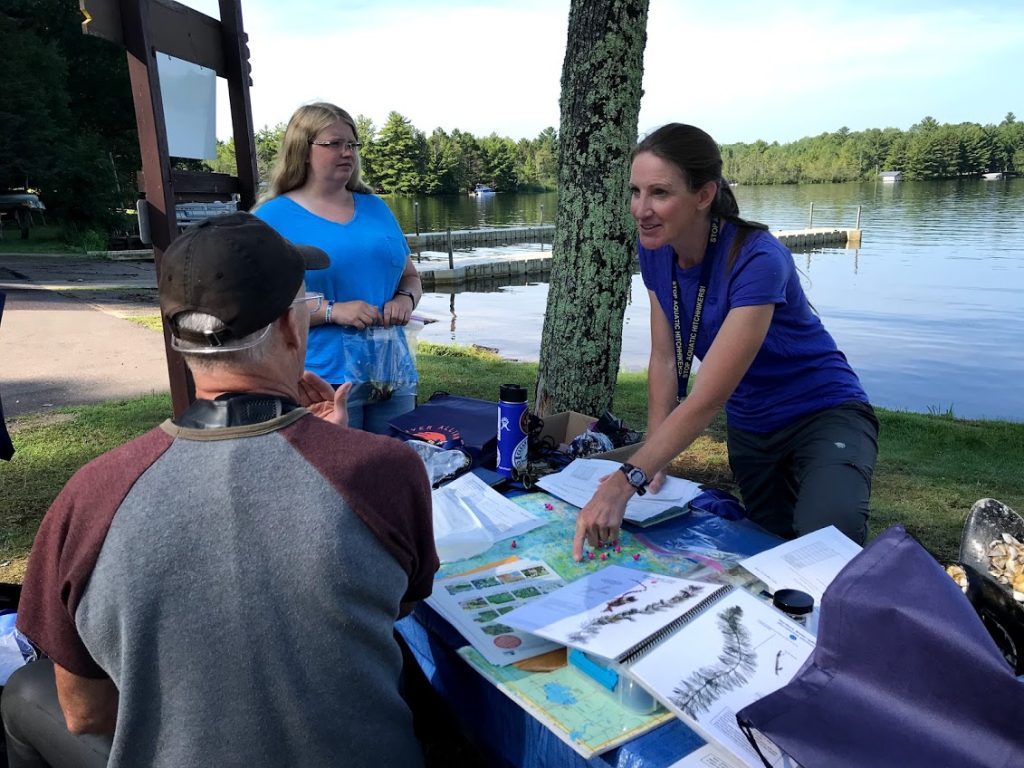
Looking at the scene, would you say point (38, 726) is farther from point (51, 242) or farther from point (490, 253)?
point (490, 253)

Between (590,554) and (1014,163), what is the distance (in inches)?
4973

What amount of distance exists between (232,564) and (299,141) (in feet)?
7.86

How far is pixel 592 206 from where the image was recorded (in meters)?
4.21

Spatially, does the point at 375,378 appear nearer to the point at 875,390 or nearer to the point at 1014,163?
the point at 875,390

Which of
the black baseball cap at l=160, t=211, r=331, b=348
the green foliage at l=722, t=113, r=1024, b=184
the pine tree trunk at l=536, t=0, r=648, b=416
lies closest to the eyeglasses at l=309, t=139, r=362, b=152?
the pine tree trunk at l=536, t=0, r=648, b=416

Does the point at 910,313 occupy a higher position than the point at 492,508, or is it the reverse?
the point at 492,508

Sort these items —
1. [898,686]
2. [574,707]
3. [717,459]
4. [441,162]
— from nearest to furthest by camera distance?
[898,686] → [574,707] → [717,459] → [441,162]

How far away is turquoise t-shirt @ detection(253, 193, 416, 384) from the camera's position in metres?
3.02

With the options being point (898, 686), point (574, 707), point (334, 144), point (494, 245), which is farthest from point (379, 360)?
point (494, 245)

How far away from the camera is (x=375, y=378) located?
10.5ft

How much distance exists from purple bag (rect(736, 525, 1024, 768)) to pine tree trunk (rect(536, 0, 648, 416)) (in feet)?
10.6

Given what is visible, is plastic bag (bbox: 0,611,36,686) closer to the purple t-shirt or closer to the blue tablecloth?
the blue tablecloth

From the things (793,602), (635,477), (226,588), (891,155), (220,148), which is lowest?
(793,602)

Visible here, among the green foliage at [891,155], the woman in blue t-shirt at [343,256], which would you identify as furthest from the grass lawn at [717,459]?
the green foliage at [891,155]
